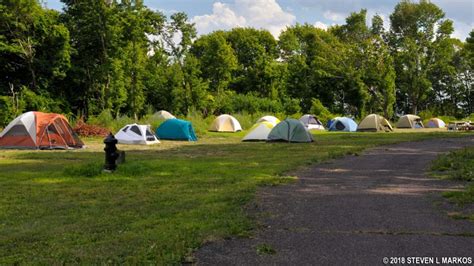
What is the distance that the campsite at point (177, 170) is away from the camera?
564 cm

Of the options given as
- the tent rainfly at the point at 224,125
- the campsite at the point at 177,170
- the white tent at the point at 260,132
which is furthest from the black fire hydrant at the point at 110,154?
the tent rainfly at the point at 224,125

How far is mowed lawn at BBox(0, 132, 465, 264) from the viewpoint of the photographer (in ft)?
18.2

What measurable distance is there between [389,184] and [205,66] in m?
47.9

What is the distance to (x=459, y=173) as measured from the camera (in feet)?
35.8

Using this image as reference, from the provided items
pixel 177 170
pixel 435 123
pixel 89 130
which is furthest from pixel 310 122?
pixel 177 170

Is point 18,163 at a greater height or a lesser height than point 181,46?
lesser

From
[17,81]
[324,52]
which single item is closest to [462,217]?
[17,81]

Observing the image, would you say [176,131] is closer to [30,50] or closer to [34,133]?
[34,133]

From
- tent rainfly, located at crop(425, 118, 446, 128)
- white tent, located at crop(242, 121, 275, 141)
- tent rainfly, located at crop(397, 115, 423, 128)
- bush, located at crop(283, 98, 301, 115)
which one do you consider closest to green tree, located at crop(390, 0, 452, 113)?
tent rainfly, located at crop(425, 118, 446, 128)

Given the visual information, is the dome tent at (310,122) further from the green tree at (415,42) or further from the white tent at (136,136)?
the green tree at (415,42)

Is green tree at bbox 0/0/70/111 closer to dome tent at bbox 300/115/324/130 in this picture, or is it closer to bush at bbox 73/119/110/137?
bush at bbox 73/119/110/137

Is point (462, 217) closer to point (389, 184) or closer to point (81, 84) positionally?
point (389, 184)

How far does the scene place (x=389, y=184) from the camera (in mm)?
10164

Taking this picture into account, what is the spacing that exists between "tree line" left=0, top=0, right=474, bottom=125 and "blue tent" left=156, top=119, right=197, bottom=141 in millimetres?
Answer: 9713
